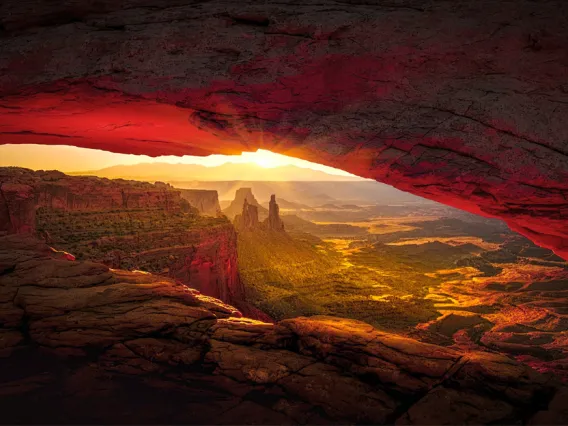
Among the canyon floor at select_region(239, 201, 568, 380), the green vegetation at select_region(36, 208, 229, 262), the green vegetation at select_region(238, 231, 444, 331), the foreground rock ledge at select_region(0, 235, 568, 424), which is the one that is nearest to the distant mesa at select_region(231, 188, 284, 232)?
the green vegetation at select_region(238, 231, 444, 331)

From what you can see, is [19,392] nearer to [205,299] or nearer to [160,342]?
[160,342]

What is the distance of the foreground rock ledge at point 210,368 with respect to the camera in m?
5.96

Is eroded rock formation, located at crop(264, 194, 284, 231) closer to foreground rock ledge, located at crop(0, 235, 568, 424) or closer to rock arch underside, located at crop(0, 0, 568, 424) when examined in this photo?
foreground rock ledge, located at crop(0, 235, 568, 424)

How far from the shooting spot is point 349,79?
702cm

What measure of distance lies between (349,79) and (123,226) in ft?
75.4

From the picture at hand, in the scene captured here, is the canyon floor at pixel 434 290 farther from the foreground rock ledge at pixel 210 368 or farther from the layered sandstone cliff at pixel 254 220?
the foreground rock ledge at pixel 210 368

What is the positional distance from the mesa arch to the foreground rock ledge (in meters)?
3.87

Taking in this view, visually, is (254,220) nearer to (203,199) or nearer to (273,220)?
(273,220)

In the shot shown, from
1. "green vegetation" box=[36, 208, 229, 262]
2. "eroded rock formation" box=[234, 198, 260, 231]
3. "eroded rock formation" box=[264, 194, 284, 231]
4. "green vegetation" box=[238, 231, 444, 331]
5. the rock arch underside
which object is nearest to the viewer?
the rock arch underside

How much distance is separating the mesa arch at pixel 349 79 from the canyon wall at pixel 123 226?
37.3 feet

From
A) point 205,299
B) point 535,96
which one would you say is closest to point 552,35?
point 535,96

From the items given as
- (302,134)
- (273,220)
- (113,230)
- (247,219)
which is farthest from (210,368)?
(273,220)

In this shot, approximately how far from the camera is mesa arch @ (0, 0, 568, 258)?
20.8 ft

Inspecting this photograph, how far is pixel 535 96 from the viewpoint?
20.7 feet
